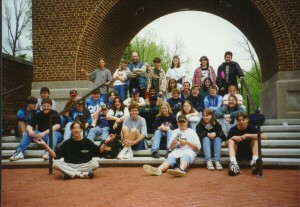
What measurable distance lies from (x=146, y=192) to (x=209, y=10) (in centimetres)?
1154

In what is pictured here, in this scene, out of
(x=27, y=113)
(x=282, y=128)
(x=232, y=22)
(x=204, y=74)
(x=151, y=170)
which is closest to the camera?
(x=151, y=170)

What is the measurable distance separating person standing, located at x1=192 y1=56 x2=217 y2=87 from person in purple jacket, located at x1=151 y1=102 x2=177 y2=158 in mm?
2243

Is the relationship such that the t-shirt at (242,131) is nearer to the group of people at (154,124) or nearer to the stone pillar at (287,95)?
the group of people at (154,124)

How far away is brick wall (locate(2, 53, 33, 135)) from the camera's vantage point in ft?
41.6

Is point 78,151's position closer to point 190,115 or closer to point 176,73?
point 190,115

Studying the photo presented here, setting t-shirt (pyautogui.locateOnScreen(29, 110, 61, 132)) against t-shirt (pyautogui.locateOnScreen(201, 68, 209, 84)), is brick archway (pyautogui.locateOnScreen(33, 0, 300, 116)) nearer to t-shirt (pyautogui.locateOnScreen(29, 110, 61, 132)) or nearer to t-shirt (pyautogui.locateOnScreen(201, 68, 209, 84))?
t-shirt (pyautogui.locateOnScreen(201, 68, 209, 84))

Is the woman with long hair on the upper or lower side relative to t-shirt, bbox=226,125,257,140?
upper

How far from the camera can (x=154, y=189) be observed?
4.77 meters

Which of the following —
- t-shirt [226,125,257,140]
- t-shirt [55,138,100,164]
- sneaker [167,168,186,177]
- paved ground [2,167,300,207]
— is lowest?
paved ground [2,167,300,207]

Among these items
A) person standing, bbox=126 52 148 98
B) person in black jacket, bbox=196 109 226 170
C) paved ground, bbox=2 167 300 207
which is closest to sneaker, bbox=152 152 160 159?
paved ground, bbox=2 167 300 207

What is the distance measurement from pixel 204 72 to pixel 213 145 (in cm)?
332

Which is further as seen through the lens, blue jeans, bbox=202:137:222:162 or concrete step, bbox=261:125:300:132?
concrete step, bbox=261:125:300:132

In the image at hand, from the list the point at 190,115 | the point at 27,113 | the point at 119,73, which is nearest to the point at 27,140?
the point at 27,113

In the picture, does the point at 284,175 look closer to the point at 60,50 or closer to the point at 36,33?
the point at 60,50
